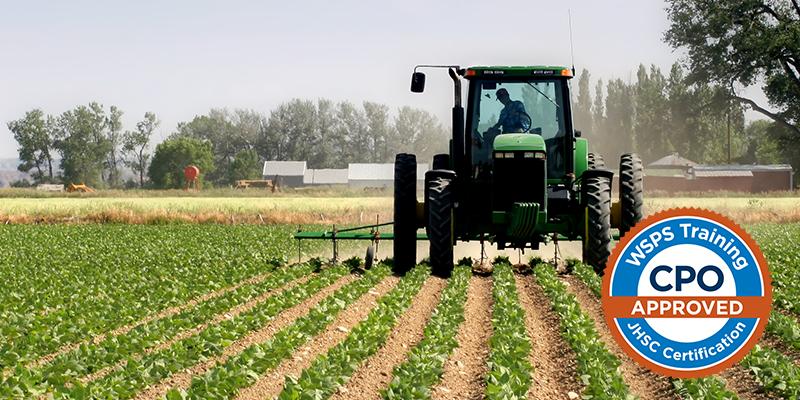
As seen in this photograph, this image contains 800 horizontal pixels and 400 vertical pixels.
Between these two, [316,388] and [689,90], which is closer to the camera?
[316,388]

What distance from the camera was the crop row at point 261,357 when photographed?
806cm

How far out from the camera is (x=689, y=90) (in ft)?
202

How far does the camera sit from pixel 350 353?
9.41 m

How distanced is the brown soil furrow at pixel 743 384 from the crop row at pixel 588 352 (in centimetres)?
96

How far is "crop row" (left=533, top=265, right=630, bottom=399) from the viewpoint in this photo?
798cm

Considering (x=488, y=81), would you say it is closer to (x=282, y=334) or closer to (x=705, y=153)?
(x=282, y=334)

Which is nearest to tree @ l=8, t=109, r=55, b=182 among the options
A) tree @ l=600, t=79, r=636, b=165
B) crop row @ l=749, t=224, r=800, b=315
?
tree @ l=600, t=79, r=636, b=165

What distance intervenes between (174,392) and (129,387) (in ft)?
2.75

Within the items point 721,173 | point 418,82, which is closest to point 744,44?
point 721,173

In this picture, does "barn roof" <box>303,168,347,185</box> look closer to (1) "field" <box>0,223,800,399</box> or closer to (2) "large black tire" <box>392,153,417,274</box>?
(1) "field" <box>0,223,800,399</box>

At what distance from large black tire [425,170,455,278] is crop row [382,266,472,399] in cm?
190

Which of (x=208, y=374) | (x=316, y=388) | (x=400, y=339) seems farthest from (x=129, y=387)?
(x=400, y=339)

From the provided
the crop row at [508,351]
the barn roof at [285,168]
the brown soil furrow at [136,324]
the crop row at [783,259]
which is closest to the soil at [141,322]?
the brown soil furrow at [136,324]

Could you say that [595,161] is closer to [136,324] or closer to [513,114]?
[513,114]
